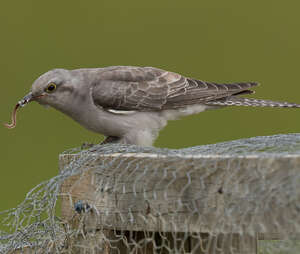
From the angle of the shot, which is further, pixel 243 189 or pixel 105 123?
pixel 105 123

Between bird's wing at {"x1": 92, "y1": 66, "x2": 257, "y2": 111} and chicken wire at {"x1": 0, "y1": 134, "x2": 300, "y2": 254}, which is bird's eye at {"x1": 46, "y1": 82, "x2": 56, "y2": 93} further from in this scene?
chicken wire at {"x1": 0, "y1": 134, "x2": 300, "y2": 254}

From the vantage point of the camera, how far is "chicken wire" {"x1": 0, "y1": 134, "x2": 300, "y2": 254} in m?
2.50

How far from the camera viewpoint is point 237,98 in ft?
21.9

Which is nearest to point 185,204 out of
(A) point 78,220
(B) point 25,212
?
(A) point 78,220

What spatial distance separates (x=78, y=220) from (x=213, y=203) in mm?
837

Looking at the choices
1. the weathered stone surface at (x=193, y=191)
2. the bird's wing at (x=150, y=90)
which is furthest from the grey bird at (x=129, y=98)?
the weathered stone surface at (x=193, y=191)

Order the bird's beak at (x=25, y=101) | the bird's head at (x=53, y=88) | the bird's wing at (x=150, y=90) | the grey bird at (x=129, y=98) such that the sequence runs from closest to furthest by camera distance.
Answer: the bird's beak at (x=25, y=101), the bird's head at (x=53, y=88), the grey bird at (x=129, y=98), the bird's wing at (x=150, y=90)

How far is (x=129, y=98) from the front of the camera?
236 inches

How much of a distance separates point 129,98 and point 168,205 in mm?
3349

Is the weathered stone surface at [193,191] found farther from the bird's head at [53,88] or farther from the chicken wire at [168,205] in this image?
the bird's head at [53,88]

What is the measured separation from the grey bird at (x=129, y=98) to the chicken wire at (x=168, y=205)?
219 centimetres

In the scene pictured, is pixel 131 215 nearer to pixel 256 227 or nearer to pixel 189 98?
pixel 256 227

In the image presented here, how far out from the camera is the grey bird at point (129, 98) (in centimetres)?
555

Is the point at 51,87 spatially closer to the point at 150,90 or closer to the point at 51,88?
the point at 51,88
